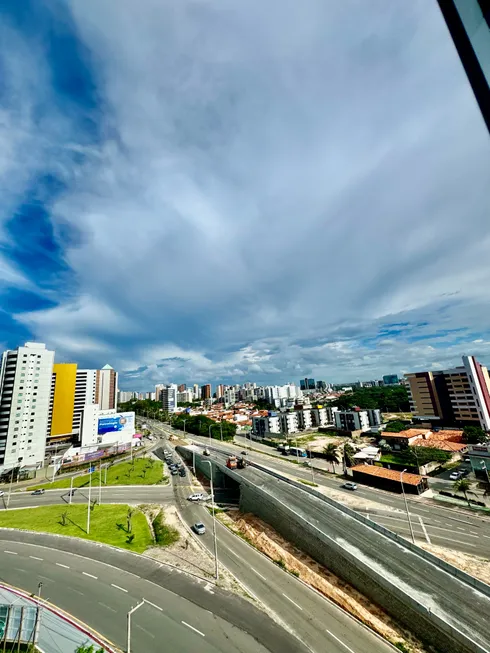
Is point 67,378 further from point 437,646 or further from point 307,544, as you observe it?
point 437,646

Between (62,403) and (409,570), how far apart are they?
137596 mm

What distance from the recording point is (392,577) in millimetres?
30031

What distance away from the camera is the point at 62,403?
13012 centimetres

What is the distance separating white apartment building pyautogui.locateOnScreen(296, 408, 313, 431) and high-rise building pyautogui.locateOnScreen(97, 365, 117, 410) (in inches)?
4167

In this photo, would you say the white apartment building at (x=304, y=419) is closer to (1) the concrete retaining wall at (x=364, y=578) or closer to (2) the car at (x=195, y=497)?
(2) the car at (x=195, y=497)

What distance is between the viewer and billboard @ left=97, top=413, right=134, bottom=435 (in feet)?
375

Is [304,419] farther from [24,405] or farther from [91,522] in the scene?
[24,405]

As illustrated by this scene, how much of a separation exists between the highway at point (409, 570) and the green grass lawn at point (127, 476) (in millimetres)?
43107

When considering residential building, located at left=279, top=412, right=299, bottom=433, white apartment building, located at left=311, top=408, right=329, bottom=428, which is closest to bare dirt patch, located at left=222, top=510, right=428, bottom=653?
residential building, located at left=279, top=412, right=299, bottom=433

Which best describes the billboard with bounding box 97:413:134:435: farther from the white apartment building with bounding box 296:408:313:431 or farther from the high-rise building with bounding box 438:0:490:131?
the high-rise building with bounding box 438:0:490:131

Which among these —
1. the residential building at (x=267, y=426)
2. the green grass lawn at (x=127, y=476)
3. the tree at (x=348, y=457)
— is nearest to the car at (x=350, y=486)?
the tree at (x=348, y=457)

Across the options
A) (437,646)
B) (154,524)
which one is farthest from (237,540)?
(437,646)

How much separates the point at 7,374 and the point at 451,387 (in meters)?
156

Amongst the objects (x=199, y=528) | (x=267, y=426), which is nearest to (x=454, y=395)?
(x=267, y=426)
